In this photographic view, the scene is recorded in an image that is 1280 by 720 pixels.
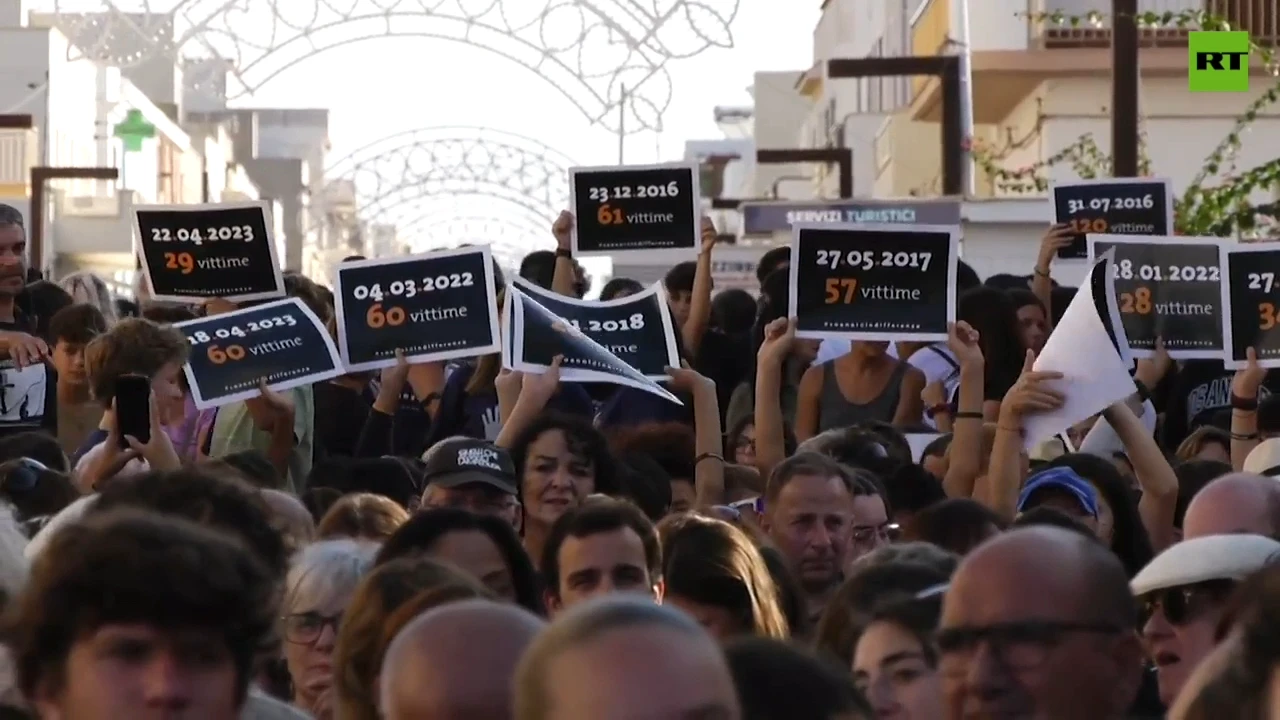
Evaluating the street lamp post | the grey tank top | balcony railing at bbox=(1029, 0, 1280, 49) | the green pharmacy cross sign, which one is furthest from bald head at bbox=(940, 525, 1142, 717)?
the green pharmacy cross sign

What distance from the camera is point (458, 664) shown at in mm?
4141

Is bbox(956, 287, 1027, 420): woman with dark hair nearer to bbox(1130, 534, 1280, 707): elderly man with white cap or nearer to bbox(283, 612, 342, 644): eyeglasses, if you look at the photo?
bbox(283, 612, 342, 644): eyeglasses

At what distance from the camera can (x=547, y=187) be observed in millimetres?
64375

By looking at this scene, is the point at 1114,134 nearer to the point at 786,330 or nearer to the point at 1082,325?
the point at 786,330

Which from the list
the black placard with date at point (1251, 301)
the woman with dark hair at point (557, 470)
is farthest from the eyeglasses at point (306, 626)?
the black placard with date at point (1251, 301)

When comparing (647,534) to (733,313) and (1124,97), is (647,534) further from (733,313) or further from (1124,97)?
(1124,97)

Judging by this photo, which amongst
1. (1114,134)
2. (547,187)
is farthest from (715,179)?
(1114,134)

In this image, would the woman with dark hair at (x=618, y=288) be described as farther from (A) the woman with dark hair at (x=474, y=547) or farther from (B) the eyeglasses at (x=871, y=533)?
(A) the woman with dark hair at (x=474, y=547)

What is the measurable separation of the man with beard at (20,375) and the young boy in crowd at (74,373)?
17 cm

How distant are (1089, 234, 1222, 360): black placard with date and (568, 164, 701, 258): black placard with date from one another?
2.31 m

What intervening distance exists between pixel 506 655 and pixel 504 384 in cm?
645

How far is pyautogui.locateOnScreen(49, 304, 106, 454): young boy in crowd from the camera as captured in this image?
35.2 feet

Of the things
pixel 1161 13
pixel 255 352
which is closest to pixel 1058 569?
pixel 255 352

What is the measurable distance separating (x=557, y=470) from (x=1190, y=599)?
11.3 ft
